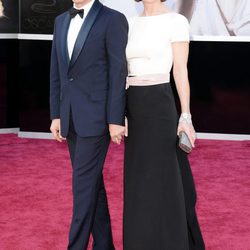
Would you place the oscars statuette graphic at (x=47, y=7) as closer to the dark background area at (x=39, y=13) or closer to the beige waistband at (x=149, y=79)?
the dark background area at (x=39, y=13)

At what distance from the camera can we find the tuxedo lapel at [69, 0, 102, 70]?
2354mm

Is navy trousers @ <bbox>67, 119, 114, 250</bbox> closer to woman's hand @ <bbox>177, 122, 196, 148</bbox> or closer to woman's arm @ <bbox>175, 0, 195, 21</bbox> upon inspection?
woman's hand @ <bbox>177, 122, 196, 148</bbox>

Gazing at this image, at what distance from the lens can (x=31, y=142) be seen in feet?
20.3

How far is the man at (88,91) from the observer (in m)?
2.34

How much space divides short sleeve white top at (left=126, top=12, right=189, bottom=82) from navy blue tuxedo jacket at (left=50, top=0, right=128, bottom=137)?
2.3 inches

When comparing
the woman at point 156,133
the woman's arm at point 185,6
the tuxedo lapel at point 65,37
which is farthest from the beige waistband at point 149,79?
the woman's arm at point 185,6

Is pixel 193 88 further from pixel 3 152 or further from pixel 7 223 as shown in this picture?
pixel 7 223

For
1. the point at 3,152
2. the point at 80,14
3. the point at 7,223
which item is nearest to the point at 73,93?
the point at 80,14

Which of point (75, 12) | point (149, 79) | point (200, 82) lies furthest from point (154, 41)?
point (200, 82)

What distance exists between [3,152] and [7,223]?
7.35 feet

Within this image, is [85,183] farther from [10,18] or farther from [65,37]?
[10,18]

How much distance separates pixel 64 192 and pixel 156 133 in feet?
→ 6.43

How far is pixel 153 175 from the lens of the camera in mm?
2432

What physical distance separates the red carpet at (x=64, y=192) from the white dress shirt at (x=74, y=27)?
4.05ft
